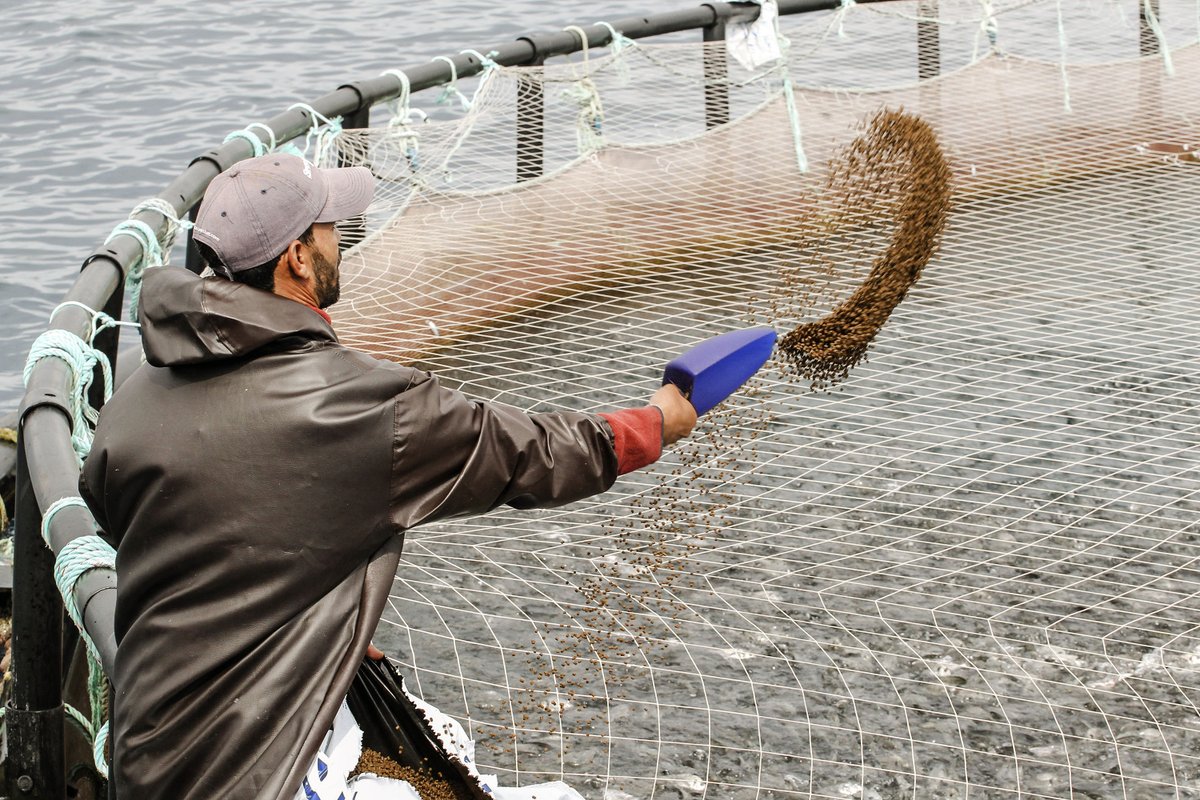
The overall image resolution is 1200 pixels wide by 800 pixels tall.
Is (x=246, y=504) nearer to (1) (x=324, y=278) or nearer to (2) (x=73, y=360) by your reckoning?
(1) (x=324, y=278)

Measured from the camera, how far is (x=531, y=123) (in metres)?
5.98

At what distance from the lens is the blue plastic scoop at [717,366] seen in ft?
8.29

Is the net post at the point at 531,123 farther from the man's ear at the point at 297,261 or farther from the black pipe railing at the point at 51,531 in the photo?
the man's ear at the point at 297,261

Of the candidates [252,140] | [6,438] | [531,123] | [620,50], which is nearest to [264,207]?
[252,140]

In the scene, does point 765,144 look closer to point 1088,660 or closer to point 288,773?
point 1088,660

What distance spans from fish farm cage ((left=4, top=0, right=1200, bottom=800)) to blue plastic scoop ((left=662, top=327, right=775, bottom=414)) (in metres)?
1.07

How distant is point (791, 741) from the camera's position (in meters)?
3.35

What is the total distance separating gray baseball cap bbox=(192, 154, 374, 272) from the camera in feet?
6.51

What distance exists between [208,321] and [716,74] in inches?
192

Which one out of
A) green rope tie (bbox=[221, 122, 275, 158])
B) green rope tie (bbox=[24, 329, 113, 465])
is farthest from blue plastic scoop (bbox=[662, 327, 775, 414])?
green rope tie (bbox=[221, 122, 275, 158])

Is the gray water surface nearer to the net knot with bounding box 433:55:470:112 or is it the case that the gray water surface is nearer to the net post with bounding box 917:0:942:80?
the net knot with bounding box 433:55:470:112

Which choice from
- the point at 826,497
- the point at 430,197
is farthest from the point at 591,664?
the point at 430,197

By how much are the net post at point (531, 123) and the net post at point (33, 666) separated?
11.4 feet

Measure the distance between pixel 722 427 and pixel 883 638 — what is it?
109 centimetres
